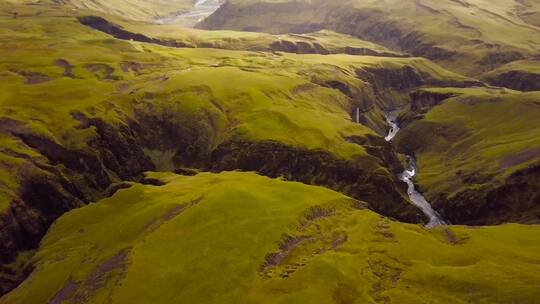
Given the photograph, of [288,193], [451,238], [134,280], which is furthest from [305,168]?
[134,280]

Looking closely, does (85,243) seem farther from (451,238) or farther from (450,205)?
(450,205)

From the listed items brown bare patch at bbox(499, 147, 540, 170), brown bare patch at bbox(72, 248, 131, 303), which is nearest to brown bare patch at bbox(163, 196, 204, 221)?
brown bare patch at bbox(72, 248, 131, 303)

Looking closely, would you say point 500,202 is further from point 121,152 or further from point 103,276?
point 103,276

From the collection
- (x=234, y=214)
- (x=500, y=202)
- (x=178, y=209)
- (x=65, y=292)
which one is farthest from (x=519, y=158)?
(x=65, y=292)

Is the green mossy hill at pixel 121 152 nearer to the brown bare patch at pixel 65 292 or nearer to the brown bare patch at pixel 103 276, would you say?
the brown bare patch at pixel 65 292

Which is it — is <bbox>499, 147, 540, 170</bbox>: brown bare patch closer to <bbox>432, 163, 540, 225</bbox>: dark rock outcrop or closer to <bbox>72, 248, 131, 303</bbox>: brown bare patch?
<bbox>432, 163, 540, 225</bbox>: dark rock outcrop
